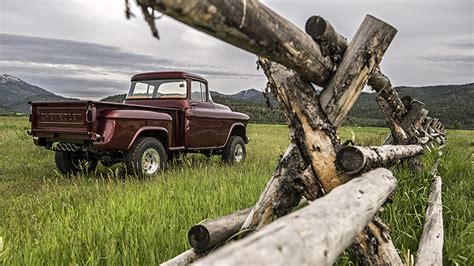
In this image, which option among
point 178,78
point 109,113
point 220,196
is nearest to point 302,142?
point 220,196

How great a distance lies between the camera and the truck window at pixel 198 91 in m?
9.24

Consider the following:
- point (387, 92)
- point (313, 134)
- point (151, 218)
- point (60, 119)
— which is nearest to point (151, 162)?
point (60, 119)

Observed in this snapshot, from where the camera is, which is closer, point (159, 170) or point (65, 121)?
point (65, 121)

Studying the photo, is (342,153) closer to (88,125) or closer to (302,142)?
(302,142)

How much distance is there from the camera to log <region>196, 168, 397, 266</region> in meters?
1.05

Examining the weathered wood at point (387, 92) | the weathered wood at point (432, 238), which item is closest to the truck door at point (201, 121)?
the weathered wood at point (387, 92)

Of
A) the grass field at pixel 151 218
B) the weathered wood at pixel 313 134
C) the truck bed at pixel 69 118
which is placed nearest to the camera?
the weathered wood at pixel 313 134

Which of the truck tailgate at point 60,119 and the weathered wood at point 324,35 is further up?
the weathered wood at point 324,35

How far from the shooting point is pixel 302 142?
97.7 inches

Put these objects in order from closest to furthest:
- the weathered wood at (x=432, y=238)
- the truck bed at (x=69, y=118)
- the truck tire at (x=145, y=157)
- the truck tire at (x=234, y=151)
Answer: the weathered wood at (x=432, y=238)
the truck bed at (x=69, y=118)
the truck tire at (x=145, y=157)
the truck tire at (x=234, y=151)

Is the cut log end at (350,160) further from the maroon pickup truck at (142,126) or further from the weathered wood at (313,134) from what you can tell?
the maroon pickup truck at (142,126)

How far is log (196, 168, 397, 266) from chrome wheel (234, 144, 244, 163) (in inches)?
333

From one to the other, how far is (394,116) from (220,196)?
3.08 m

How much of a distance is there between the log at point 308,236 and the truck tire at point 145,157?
5.78 meters
